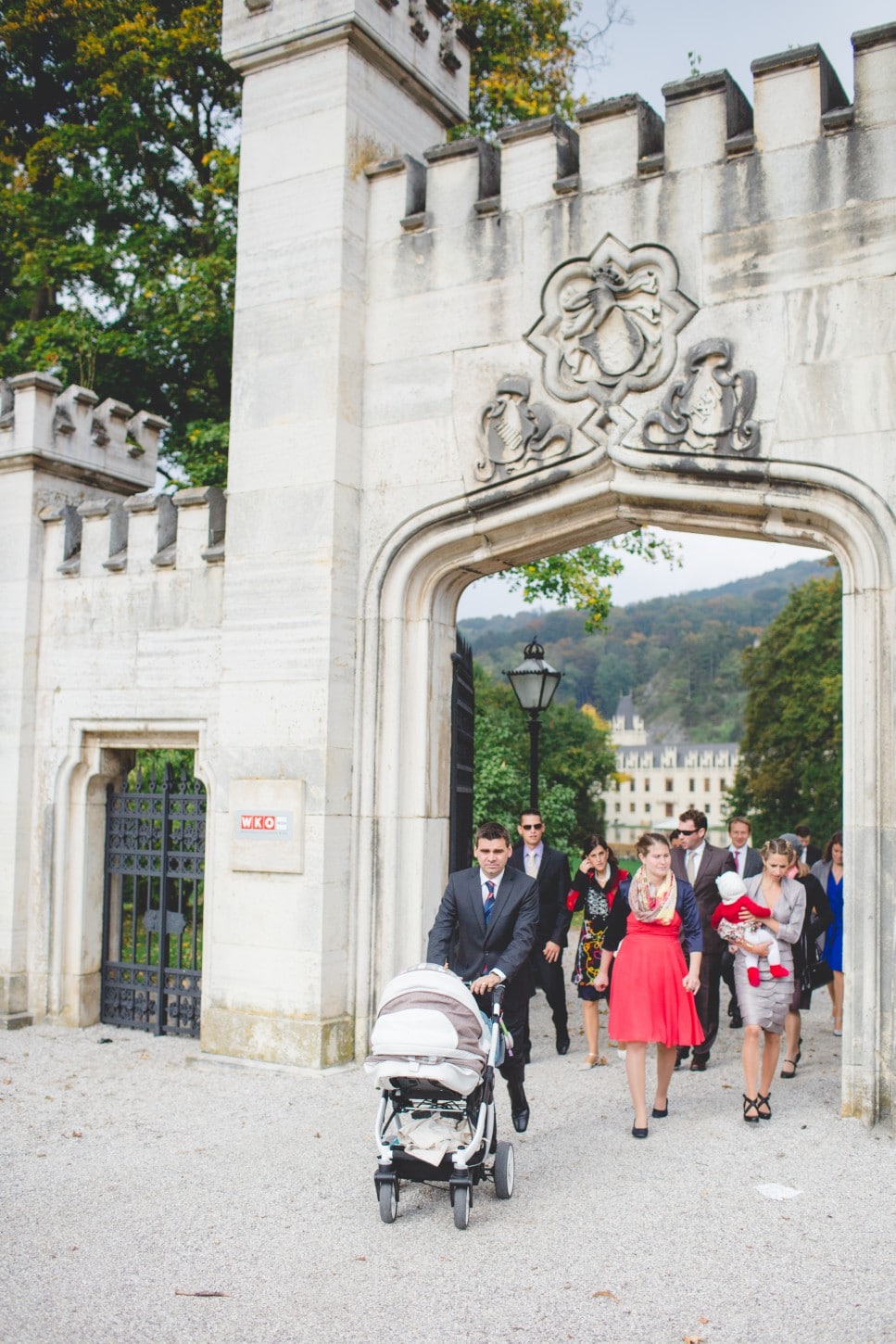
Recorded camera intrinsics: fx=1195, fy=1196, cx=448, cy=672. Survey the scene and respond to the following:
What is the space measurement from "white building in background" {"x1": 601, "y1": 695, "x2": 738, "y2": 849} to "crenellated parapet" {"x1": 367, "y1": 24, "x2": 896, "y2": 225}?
106 m

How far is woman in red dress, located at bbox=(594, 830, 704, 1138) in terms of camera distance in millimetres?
6238

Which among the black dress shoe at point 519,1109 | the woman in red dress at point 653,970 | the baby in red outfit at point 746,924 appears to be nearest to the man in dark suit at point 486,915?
the black dress shoe at point 519,1109

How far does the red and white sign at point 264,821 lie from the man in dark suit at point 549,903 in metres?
1.58

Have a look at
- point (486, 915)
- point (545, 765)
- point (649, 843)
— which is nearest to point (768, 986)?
point (649, 843)

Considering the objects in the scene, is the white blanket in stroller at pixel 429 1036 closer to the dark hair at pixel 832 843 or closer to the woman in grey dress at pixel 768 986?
the woman in grey dress at pixel 768 986

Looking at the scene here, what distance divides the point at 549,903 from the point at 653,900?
5.82 feet

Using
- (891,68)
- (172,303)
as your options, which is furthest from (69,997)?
(172,303)

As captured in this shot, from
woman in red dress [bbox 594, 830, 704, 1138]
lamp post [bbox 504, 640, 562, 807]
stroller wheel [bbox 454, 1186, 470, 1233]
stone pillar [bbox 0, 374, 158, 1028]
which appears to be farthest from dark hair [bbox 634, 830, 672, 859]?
stone pillar [bbox 0, 374, 158, 1028]

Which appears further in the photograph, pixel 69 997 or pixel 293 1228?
pixel 69 997

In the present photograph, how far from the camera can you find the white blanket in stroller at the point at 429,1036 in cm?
477

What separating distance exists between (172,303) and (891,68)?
11364 millimetres

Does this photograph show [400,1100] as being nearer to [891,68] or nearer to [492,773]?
[891,68]

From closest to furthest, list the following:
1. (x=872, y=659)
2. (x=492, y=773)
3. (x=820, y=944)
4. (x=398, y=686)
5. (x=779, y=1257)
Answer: (x=779, y=1257) → (x=872, y=659) → (x=398, y=686) → (x=820, y=944) → (x=492, y=773)

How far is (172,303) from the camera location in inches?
635
